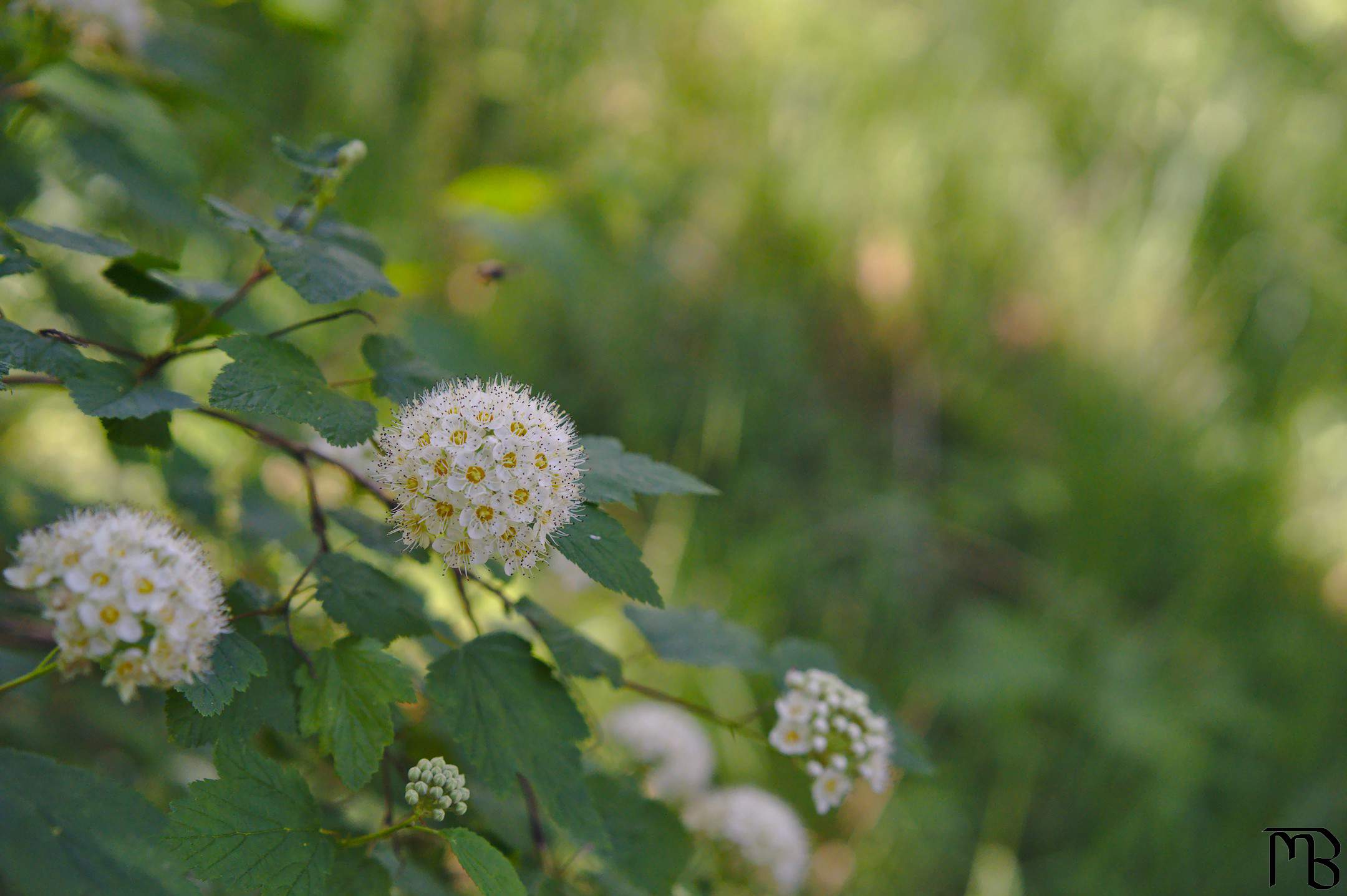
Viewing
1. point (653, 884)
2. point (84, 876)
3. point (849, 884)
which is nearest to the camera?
point (84, 876)

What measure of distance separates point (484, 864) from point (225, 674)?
0.22 meters

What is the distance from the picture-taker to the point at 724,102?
Answer: 3.16 meters

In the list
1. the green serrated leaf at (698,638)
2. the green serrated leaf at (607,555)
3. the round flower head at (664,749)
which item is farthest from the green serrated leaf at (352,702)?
the round flower head at (664,749)

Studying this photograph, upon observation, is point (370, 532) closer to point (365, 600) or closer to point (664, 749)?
point (365, 600)

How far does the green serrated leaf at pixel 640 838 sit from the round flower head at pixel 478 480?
1.06 feet

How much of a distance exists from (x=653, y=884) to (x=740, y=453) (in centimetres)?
191

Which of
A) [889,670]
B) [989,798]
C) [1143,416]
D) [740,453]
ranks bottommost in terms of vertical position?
[989,798]

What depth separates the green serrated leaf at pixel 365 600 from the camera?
0.69 metres

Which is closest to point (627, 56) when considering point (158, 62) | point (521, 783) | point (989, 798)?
point (158, 62)

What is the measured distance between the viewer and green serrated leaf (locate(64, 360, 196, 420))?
0.64 meters

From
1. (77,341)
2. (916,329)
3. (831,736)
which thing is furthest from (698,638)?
(916,329)

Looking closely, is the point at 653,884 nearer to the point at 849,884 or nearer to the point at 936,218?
the point at 849,884

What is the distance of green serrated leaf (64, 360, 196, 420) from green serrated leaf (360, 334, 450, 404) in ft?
0.45

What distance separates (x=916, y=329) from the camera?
304 centimetres
